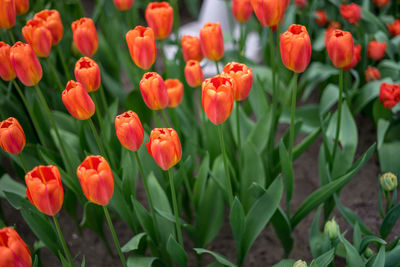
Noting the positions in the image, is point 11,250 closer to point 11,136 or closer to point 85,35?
point 11,136

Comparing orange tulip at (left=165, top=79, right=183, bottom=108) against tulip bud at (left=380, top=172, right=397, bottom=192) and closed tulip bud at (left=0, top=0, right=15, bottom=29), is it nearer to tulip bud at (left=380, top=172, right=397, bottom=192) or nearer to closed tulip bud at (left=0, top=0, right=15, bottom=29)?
closed tulip bud at (left=0, top=0, right=15, bottom=29)

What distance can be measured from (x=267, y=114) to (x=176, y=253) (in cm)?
59

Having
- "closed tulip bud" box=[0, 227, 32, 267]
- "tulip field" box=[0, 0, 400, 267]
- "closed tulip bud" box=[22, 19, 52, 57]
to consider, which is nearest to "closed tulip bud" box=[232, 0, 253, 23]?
"tulip field" box=[0, 0, 400, 267]

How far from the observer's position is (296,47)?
115cm

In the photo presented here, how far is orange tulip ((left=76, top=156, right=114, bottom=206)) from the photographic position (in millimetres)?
994

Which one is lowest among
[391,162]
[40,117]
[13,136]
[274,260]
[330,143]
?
[274,260]

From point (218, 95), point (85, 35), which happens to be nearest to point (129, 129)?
point (218, 95)

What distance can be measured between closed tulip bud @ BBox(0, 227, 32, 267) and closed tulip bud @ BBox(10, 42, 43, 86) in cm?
42

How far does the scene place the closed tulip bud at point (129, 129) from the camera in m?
1.09

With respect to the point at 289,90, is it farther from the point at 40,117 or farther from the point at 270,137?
the point at 40,117

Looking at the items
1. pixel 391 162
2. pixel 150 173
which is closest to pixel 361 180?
pixel 391 162

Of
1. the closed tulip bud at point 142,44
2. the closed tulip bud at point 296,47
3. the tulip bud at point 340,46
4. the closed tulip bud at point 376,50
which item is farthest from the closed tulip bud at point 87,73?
the closed tulip bud at point 376,50

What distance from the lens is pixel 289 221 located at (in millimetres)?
1497

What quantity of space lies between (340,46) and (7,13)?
0.90 meters
